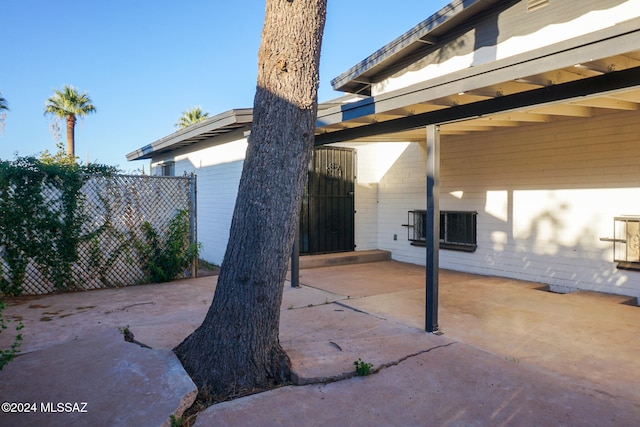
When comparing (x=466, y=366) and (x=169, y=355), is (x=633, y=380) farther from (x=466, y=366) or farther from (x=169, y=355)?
(x=169, y=355)

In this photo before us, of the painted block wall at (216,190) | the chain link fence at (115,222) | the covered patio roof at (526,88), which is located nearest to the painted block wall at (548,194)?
the covered patio roof at (526,88)

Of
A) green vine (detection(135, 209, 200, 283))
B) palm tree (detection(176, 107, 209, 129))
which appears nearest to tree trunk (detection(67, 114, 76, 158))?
palm tree (detection(176, 107, 209, 129))

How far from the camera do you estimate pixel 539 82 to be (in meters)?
3.18

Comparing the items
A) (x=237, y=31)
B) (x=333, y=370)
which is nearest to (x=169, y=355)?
(x=333, y=370)

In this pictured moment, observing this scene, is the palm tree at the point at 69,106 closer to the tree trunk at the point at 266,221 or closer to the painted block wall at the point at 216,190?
the painted block wall at the point at 216,190

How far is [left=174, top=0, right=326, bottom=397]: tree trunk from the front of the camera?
290cm

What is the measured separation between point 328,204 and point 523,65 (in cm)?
595

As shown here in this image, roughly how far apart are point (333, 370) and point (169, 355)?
1.23 meters

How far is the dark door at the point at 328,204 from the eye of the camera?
8.50 meters

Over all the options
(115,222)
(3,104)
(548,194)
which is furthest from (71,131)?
(548,194)

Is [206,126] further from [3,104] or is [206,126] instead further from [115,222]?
[3,104]

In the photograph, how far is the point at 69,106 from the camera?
73.9 feet

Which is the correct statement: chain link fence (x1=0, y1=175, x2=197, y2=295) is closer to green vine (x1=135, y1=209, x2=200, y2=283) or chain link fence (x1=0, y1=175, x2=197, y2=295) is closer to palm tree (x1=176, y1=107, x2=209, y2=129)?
green vine (x1=135, y1=209, x2=200, y2=283)

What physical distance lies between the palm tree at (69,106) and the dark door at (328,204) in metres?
19.1
